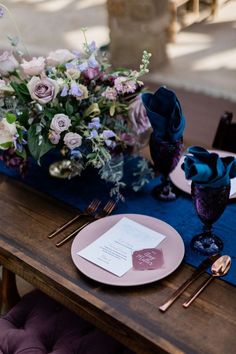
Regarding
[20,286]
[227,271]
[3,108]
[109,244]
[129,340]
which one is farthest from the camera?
[20,286]

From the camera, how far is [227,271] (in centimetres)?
123

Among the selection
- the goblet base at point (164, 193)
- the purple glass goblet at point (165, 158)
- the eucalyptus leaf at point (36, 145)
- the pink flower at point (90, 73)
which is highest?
the pink flower at point (90, 73)

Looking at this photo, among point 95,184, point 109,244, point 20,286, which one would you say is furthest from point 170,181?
point 20,286

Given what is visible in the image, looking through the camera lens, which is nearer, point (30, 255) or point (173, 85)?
point (30, 255)

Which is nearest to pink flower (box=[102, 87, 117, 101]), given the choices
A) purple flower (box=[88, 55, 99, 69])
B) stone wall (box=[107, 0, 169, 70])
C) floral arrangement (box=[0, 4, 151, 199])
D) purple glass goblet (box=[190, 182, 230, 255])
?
floral arrangement (box=[0, 4, 151, 199])

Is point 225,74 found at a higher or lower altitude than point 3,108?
lower

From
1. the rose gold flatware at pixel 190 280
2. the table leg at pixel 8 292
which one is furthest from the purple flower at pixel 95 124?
the table leg at pixel 8 292

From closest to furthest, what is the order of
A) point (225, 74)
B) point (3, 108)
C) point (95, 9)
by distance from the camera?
point (3, 108)
point (225, 74)
point (95, 9)

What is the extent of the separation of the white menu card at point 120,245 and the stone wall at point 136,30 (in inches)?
71.6

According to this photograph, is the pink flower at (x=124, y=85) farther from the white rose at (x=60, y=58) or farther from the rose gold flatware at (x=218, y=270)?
the rose gold flatware at (x=218, y=270)

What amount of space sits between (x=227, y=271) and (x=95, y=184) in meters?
0.56

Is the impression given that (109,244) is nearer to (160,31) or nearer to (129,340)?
(129,340)

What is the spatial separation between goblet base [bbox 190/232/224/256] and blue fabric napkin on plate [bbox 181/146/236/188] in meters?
0.18

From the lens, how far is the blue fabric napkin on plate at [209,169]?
1.17 m
